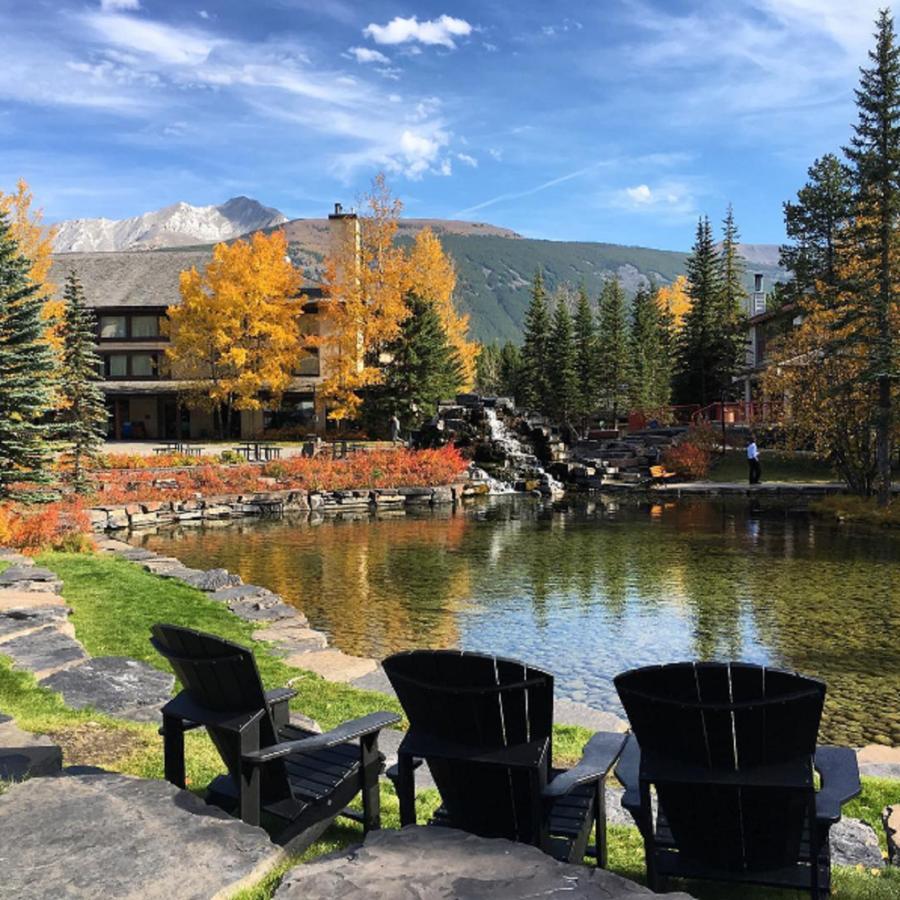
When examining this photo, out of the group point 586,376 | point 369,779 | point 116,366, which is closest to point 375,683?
point 369,779

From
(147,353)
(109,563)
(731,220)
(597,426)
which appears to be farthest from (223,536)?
(731,220)

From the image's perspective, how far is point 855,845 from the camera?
15.8 ft

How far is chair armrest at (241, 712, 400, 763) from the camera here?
13.7 ft

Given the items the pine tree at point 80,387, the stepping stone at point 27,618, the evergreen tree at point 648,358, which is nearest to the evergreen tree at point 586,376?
the evergreen tree at point 648,358

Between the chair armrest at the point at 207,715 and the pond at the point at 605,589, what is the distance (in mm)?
5084

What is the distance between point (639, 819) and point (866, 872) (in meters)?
1.31

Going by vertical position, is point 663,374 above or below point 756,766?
above

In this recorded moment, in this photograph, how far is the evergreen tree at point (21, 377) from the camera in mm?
17172

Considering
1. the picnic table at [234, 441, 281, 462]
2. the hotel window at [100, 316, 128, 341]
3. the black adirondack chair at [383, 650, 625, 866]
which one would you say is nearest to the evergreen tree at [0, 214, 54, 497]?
the black adirondack chair at [383, 650, 625, 866]

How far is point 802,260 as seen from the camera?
48.1 metres

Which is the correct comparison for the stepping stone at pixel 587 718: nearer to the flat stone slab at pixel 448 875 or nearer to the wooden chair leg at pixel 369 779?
the wooden chair leg at pixel 369 779

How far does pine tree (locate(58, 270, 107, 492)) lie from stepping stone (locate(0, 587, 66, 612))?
13.3m

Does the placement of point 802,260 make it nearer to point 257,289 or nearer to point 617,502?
point 617,502

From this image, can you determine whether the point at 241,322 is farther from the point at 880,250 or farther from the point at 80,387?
the point at 880,250
